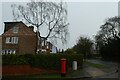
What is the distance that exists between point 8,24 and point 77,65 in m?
38.3

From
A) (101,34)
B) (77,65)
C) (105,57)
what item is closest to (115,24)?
(101,34)

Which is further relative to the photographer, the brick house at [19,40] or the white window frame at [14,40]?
the white window frame at [14,40]

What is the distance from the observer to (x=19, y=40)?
57.3 metres

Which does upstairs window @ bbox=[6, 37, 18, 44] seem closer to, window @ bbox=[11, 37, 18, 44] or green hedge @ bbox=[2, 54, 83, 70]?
window @ bbox=[11, 37, 18, 44]

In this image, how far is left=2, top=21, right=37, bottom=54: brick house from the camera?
186ft

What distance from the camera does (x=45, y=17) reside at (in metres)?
45.0

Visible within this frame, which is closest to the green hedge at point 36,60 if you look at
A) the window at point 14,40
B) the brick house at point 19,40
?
the brick house at point 19,40

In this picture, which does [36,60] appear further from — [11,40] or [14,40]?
[11,40]

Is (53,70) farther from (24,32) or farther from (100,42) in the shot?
(100,42)

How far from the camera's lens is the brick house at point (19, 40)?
56812 millimetres

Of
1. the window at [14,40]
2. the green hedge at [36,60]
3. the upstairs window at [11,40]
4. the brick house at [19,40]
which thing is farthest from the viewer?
the upstairs window at [11,40]

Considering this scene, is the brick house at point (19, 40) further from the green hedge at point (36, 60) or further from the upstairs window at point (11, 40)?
the green hedge at point (36, 60)

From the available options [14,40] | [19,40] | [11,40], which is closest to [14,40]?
[14,40]

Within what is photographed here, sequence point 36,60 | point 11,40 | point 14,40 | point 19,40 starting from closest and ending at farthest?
point 36,60, point 19,40, point 14,40, point 11,40
